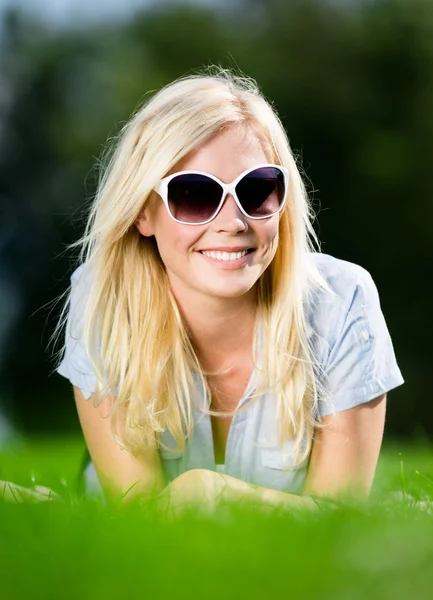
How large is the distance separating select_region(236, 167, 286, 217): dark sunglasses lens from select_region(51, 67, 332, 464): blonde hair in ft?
0.37

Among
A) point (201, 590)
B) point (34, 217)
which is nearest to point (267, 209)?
point (201, 590)

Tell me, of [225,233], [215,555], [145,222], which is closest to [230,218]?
[225,233]

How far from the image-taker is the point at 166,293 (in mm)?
3385

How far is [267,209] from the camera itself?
3053 mm

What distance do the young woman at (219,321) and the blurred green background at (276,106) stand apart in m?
11.6

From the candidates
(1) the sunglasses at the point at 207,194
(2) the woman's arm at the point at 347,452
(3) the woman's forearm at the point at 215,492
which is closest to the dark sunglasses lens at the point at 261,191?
(1) the sunglasses at the point at 207,194

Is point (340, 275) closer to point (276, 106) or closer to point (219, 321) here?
point (219, 321)

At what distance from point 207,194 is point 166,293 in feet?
1.67

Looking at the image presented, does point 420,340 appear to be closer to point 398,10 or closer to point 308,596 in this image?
point 398,10

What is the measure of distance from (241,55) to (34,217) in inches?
181

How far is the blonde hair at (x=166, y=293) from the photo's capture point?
3.07 metres

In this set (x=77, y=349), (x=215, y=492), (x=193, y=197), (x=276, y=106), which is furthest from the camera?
(x=276, y=106)

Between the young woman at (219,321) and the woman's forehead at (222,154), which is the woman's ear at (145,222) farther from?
the woman's forehead at (222,154)

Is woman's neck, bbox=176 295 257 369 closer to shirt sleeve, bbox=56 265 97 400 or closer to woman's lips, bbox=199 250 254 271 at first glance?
woman's lips, bbox=199 250 254 271
